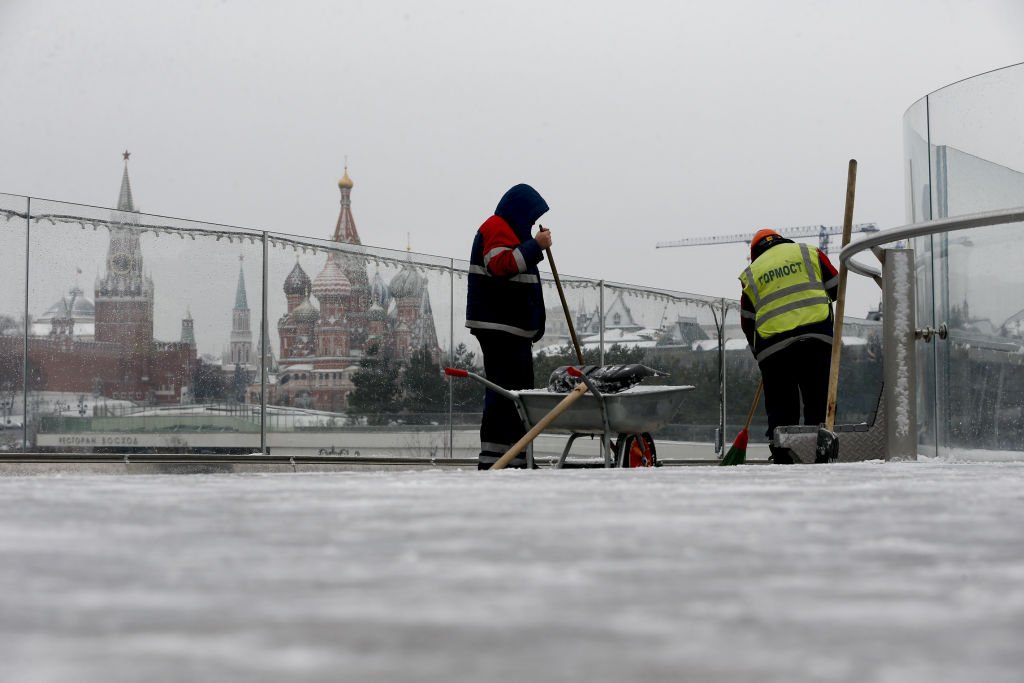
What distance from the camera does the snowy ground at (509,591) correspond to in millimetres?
464

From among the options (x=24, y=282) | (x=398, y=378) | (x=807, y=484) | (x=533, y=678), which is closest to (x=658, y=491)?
(x=807, y=484)

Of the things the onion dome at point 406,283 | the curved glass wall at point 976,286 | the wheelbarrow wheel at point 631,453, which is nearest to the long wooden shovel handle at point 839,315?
the curved glass wall at point 976,286

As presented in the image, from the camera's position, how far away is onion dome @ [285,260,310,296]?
27.6 feet

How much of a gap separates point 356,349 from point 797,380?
396 cm

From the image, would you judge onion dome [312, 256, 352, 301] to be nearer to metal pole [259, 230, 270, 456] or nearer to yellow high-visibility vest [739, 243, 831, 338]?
metal pole [259, 230, 270, 456]

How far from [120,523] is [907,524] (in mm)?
747

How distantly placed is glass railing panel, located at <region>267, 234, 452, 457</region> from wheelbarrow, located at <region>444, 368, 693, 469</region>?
3.43m

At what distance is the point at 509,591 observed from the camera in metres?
0.64

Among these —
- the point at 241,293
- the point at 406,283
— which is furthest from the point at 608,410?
the point at 406,283

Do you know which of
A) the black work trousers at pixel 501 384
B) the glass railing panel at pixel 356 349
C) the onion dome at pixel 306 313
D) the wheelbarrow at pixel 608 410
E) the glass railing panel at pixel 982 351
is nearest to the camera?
the glass railing panel at pixel 982 351

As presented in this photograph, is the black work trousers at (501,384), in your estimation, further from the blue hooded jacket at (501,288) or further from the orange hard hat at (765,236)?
the orange hard hat at (765,236)

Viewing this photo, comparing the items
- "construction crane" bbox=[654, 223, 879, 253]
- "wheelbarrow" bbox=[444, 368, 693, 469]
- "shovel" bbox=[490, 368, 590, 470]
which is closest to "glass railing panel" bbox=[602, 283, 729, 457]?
"wheelbarrow" bbox=[444, 368, 693, 469]

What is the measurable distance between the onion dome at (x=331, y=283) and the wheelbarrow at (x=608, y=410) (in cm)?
366

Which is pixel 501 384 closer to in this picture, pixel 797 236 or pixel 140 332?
pixel 140 332
